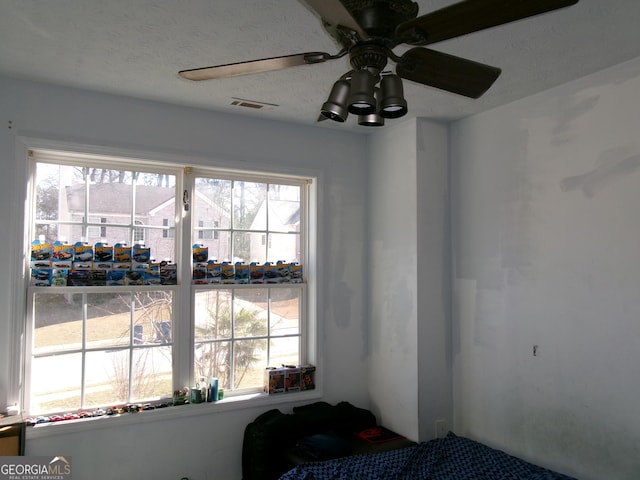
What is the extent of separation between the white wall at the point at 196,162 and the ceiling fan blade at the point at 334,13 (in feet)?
7.22

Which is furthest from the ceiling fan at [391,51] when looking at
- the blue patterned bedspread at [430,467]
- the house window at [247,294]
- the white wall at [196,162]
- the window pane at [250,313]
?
the window pane at [250,313]

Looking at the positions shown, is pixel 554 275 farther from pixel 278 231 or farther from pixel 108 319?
pixel 108 319

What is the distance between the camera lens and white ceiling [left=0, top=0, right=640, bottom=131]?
2027 mm

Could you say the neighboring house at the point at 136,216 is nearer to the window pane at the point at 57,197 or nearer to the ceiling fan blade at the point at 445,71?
the window pane at the point at 57,197

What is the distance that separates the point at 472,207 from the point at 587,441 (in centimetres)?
163

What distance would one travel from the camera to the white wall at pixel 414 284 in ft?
11.2

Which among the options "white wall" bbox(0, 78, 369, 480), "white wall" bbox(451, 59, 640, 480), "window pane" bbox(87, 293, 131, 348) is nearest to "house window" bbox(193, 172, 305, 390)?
"white wall" bbox(0, 78, 369, 480)

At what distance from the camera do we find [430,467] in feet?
9.05

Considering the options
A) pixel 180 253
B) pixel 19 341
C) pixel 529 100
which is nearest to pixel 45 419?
pixel 19 341

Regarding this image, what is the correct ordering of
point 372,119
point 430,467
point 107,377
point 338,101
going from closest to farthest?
point 338,101 → point 372,119 → point 430,467 → point 107,377

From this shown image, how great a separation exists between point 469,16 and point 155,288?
8.79 ft

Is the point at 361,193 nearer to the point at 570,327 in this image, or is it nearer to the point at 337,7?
the point at 570,327

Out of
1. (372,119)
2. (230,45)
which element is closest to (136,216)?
(230,45)

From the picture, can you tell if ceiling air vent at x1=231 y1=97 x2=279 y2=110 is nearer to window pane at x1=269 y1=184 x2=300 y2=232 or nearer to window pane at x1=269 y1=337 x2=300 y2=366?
window pane at x1=269 y1=184 x2=300 y2=232
